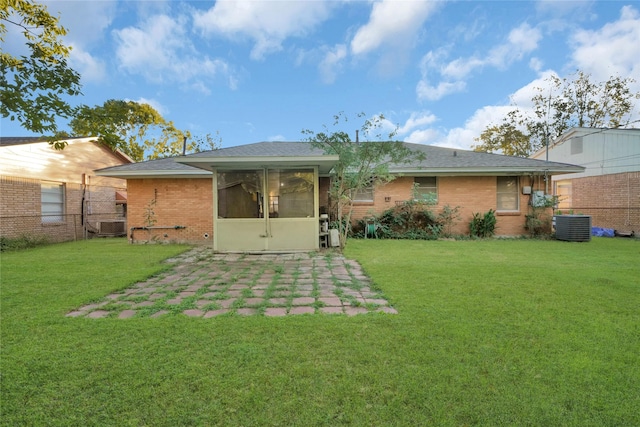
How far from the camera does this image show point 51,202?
13.0 m

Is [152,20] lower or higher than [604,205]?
higher

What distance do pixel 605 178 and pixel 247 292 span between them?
19593 millimetres

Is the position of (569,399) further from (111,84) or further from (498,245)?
(111,84)

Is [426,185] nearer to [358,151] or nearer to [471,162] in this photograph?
[471,162]

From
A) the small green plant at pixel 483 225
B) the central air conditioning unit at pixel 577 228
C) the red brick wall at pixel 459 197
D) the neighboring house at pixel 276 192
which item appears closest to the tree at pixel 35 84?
the neighboring house at pixel 276 192

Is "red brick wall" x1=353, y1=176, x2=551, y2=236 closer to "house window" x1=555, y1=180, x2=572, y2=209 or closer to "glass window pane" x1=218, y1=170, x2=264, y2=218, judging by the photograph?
"glass window pane" x1=218, y1=170, x2=264, y2=218

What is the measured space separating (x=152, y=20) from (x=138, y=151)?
77.3 ft

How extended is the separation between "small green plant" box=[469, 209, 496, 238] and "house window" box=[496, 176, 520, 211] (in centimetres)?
93

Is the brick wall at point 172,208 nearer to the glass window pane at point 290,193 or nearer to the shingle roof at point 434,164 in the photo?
the shingle roof at point 434,164

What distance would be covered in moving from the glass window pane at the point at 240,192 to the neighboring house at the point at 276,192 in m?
0.03

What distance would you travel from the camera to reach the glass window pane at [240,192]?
881 cm

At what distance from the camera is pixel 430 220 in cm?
1247

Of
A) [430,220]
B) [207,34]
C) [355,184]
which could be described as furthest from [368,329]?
[207,34]

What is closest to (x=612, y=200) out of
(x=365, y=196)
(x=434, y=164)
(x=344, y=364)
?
(x=434, y=164)
